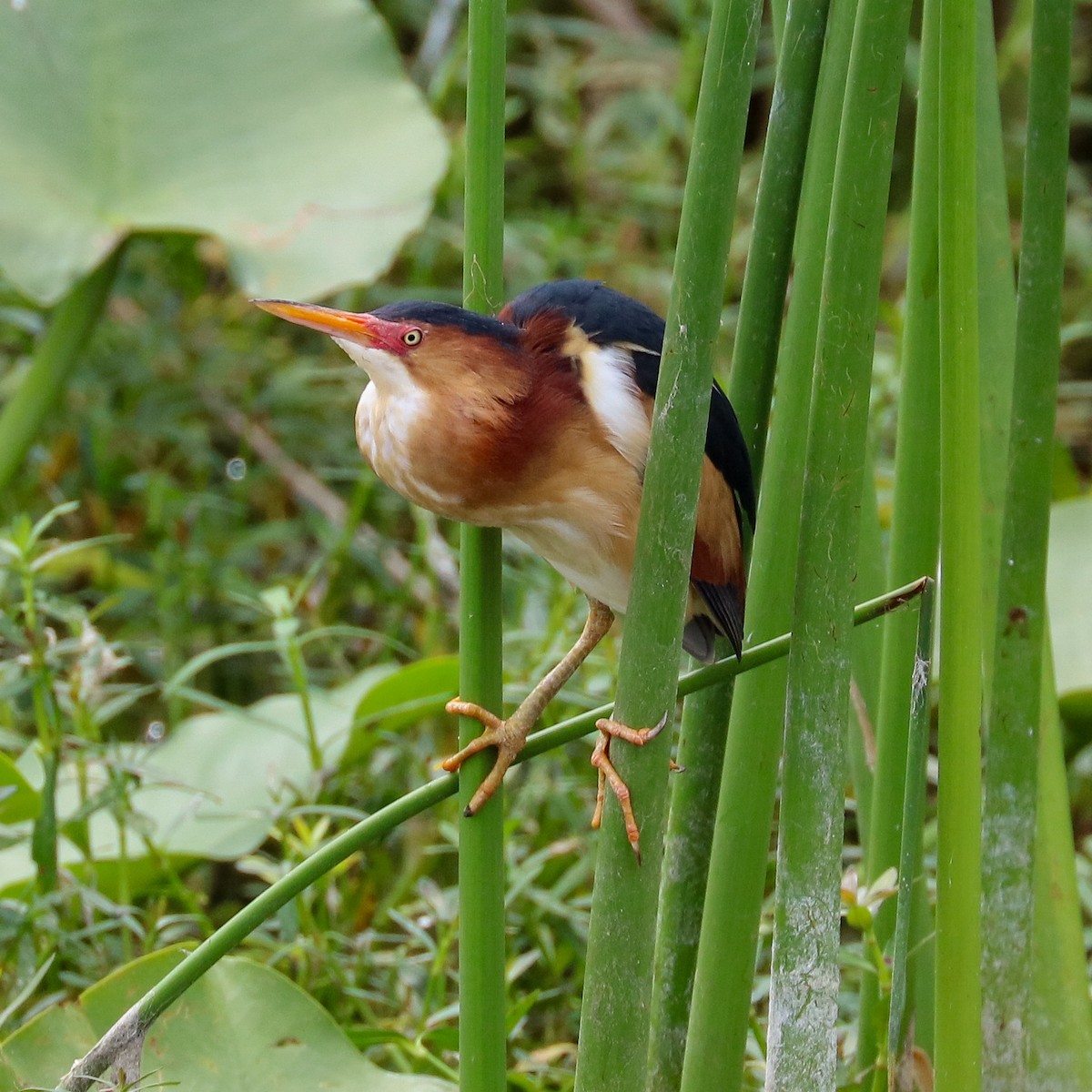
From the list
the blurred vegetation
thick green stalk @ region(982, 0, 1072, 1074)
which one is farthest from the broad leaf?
thick green stalk @ region(982, 0, 1072, 1074)

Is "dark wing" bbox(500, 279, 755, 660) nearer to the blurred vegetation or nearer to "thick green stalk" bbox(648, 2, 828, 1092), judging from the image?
"thick green stalk" bbox(648, 2, 828, 1092)

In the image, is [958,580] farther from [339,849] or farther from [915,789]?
[339,849]

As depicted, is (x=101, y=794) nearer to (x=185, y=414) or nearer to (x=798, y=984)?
(x=798, y=984)

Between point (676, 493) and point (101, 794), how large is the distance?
78 centimetres

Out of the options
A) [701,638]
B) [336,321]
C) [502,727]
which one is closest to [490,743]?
[502,727]

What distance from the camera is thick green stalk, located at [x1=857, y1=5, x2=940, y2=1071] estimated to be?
0.76 metres

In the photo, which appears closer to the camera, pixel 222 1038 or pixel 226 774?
pixel 222 1038

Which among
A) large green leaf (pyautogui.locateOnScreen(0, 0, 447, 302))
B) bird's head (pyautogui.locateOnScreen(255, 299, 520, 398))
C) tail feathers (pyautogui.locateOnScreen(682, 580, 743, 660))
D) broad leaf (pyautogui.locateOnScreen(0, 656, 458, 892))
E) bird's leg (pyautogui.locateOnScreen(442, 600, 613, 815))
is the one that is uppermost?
large green leaf (pyautogui.locateOnScreen(0, 0, 447, 302))

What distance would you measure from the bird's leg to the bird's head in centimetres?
20

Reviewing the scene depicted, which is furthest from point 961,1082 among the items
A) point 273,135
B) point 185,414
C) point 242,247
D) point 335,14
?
point 185,414

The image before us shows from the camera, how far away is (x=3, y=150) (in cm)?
188

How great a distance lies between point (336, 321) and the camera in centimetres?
84

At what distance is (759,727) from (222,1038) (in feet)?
1.52

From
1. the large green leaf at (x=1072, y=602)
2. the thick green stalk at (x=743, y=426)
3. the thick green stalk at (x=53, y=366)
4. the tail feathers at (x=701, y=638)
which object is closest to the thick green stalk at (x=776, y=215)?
the thick green stalk at (x=743, y=426)
